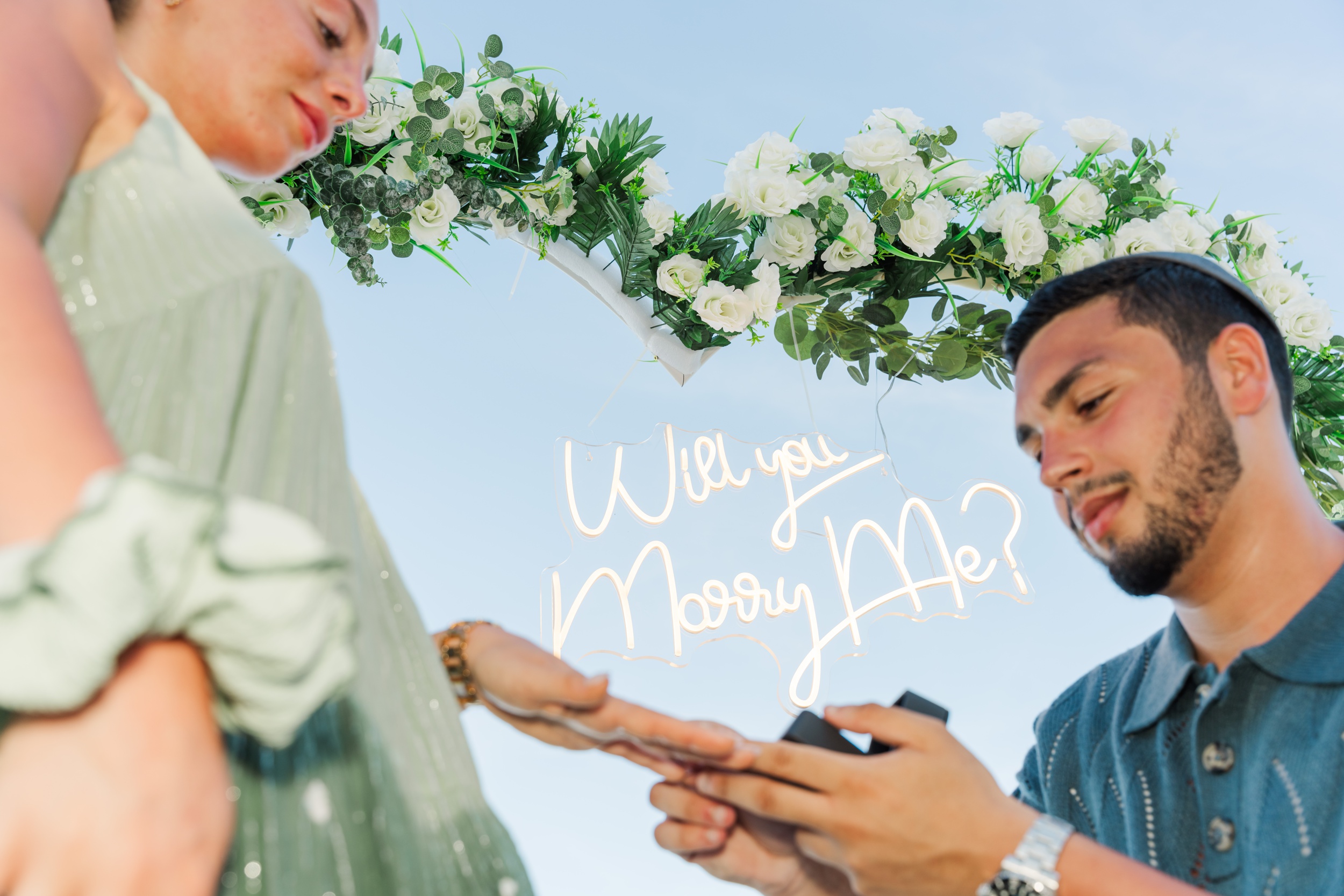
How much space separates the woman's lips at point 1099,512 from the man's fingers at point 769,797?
30.9 inches

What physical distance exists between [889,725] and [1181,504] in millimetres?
737

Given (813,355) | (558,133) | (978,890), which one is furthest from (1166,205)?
(978,890)

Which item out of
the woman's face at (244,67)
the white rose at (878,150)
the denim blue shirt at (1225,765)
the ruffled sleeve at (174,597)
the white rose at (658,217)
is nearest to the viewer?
the ruffled sleeve at (174,597)

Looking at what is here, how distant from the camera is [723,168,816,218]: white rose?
91.4 inches

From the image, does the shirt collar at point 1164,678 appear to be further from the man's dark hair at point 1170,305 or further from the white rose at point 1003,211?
the white rose at point 1003,211

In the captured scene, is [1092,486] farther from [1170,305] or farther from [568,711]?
[568,711]

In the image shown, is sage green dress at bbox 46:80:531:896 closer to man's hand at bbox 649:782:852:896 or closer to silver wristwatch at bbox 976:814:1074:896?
man's hand at bbox 649:782:852:896

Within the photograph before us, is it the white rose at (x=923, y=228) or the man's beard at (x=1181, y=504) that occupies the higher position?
the white rose at (x=923, y=228)

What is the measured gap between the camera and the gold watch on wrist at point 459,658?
45.2 inches

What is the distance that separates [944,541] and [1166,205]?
1015 millimetres

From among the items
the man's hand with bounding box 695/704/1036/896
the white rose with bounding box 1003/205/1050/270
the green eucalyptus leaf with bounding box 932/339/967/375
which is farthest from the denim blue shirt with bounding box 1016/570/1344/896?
the white rose with bounding box 1003/205/1050/270

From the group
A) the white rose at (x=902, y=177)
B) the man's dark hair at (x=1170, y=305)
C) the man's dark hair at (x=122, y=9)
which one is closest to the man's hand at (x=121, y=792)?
the man's dark hair at (x=122, y=9)

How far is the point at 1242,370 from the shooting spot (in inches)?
74.6

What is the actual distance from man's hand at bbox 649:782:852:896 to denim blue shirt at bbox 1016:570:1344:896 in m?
0.57
